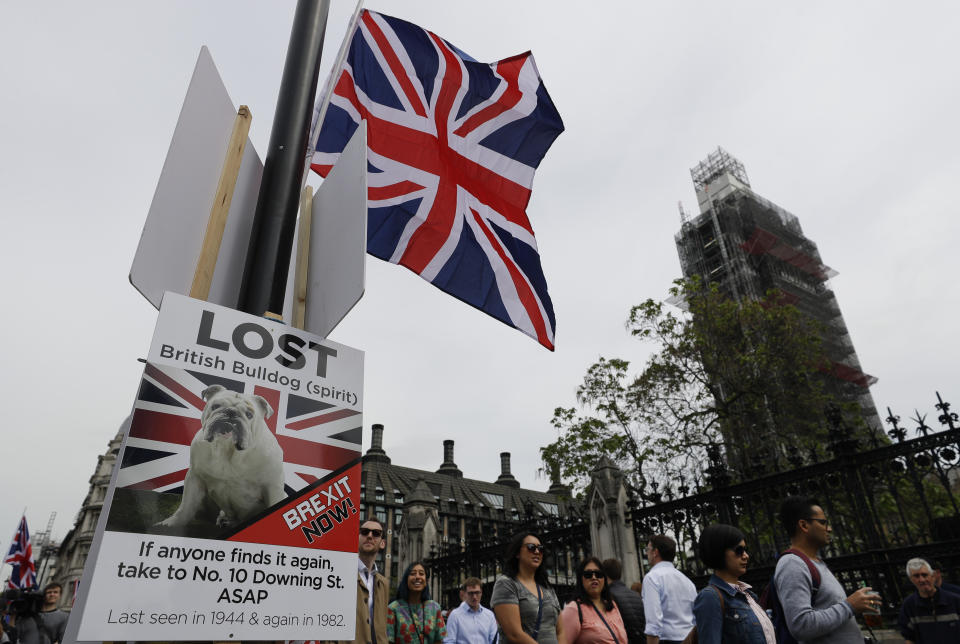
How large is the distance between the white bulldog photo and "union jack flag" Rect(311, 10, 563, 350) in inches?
140

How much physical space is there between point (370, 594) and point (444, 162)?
4210 mm

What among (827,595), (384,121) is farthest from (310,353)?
(384,121)

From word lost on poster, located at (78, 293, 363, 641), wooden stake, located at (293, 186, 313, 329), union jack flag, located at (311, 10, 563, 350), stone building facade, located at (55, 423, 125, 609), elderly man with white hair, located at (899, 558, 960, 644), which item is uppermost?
stone building facade, located at (55, 423, 125, 609)

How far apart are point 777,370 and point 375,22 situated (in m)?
18.2

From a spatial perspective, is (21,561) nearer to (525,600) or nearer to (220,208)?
(525,600)

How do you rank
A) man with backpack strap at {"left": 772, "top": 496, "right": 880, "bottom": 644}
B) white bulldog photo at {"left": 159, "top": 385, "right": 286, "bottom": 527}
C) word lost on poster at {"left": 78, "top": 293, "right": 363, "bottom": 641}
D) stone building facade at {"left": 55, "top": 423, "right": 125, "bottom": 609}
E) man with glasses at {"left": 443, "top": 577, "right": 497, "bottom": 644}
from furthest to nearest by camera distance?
1. stone building facade at {"left": 55, "top": 423, "right": 125, "bottom": 609}
2. man with glasses at {"left": 443, "top": 577, "right": 497, "bottom": 644}
3. man with backpack strap at {"left": 772, "top": 496, "right": 880, "bottom": 644}
4. white bulldog photo at {"left": 159, "top": 385, "right": 286, "bottom": 527}
5. word lost on poster at {"left": 78, "top": 293, "right": 363, "bottom": 641}

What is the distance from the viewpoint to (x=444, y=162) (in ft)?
20.2

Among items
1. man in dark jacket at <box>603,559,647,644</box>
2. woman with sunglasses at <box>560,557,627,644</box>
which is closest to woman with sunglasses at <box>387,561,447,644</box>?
woman with sunglasses at <box>560,557,627,644</box>

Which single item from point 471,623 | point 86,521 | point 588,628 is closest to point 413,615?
point 471,623

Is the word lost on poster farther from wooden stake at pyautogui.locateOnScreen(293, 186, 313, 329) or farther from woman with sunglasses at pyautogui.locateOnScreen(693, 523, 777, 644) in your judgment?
woman with sunglasses at pyautogui.locateOnScreen(693, 523, 777, 644)

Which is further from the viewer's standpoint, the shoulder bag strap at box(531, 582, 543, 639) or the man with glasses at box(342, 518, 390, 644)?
the man with glasses at box(342, 518, 390, 644)

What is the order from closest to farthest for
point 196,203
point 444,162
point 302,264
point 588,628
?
point 196,203 → point 302,264 → point 588,628 → point 444,162

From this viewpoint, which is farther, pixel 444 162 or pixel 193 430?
pixel 444 162

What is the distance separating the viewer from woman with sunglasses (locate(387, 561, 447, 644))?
207 inches
